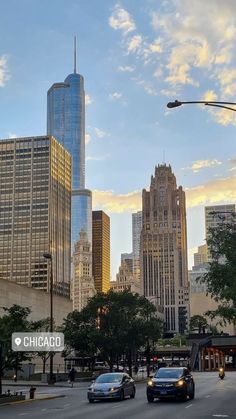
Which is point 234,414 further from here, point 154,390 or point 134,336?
point 134,336

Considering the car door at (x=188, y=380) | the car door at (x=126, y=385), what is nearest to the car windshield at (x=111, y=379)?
the car door at (x=126, y=385)

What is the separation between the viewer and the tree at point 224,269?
32000mm

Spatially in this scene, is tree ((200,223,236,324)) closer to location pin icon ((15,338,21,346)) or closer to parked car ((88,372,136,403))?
parked car ((88,372,136,403))

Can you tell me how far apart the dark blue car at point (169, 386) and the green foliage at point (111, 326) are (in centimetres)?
3293

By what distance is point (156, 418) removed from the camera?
19.9 m

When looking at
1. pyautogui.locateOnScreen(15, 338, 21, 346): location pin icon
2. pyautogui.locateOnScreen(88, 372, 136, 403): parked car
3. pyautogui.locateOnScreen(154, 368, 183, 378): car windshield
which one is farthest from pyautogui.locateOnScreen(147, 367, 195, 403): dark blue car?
pyautogui.locateOnScreen(15, 338, 21, 346): location pin icon

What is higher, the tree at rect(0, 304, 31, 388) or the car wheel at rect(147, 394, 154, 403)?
the tree at rect(0, 304, 31, 388)

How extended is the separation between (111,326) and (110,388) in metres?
33.6

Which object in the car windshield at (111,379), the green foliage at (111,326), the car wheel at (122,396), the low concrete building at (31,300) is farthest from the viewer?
the low concrete building at (31,300)

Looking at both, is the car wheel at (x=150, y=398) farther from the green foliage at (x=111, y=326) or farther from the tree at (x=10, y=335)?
the green foliage at (x=111, y=326)

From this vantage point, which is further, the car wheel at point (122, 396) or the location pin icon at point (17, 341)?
the location pin icon at point (17, 341)

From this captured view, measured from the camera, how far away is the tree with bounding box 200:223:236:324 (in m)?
32.0

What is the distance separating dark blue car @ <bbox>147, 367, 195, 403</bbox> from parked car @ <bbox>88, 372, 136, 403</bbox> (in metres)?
2.11

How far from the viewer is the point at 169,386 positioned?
27453mm
